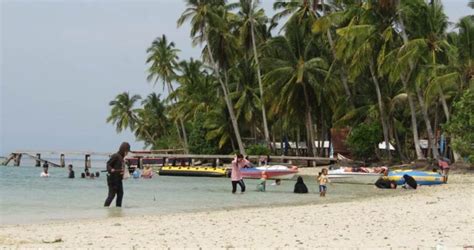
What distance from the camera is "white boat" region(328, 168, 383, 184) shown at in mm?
32919

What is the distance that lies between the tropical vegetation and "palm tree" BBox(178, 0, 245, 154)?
3.5 inches

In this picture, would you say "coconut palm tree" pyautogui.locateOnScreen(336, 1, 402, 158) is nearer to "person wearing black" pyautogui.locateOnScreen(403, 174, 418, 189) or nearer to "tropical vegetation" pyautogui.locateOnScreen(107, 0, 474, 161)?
"tropical vegetation" pyautogui.locateOnScreen(107, 0, 474, 161)

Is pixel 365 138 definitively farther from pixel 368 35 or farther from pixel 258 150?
pixel 258 150

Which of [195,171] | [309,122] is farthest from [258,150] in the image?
[195,171]

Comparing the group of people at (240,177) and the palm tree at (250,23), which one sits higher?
the palm tree at (250,23)

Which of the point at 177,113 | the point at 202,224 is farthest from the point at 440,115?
the point at 202,224

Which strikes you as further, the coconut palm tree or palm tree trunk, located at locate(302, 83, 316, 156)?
palm tree trunk, located at locate(302, 83, 316, 156)

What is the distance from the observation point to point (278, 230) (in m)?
12.1

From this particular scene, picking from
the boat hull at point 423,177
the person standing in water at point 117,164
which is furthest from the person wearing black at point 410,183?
the person standing in water at point 117,164

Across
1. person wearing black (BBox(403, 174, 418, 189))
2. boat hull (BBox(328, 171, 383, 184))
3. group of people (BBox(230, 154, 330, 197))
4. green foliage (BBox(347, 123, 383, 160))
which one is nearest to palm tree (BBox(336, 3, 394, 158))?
green foliage (BBox(347, 123, 383, 160))

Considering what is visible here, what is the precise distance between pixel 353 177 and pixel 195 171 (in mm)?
16813

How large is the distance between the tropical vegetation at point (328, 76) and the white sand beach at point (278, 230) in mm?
22719

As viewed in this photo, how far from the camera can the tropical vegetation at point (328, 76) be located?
130 feet

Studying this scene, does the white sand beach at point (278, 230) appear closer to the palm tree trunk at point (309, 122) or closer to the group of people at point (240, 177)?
the group of people at point (240, 177)
